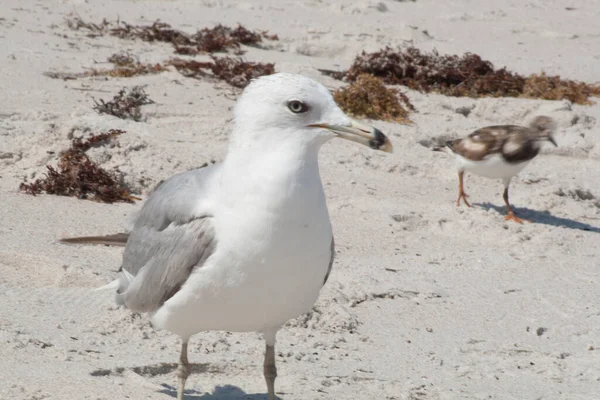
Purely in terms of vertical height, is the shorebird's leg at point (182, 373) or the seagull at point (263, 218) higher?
the seagull at point (263, 218)

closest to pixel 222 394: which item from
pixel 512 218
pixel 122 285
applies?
pixel 122 285

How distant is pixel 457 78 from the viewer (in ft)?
36.6

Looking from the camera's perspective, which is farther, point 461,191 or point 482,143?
point 482,143

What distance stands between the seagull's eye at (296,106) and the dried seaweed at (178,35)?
306 inches

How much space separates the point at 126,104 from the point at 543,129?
150 inches

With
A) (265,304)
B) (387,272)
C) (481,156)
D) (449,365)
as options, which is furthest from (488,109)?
(265,304)

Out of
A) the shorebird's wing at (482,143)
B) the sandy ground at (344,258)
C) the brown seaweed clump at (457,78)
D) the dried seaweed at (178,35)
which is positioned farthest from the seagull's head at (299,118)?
the dried seaweed at (178,35)

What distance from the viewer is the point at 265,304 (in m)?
3.73

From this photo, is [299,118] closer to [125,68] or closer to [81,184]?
[81,184]

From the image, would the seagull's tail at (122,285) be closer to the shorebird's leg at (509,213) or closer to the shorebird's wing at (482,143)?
the shorebird's leg at (509,213)

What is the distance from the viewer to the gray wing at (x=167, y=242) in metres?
3.83

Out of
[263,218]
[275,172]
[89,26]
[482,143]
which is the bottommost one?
[482,143]

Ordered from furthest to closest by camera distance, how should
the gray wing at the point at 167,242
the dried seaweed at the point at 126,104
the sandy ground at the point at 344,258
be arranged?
the dried seaweed at the point at 126,104 → the sandy ground at the point at 344,258 → the gray wing at the point at 167,242

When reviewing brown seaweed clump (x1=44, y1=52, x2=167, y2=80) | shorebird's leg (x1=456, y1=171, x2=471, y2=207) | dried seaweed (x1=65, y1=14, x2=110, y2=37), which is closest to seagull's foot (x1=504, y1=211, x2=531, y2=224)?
shorebird's leg (x1=456, y1=171, x2=471, y2=207)
